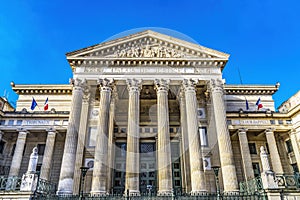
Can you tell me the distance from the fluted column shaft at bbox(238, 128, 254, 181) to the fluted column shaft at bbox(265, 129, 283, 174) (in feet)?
7.75

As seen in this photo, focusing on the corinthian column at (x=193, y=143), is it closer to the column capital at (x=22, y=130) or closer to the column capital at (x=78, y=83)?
the column capital at (x=78, y=83)

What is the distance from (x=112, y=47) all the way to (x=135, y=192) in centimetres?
1327

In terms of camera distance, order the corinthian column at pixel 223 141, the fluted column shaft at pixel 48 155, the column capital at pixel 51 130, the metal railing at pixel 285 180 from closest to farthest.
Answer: the metal railing at pixel 285 180 → the corinthian column at pixel 223 141 → the fluted column shaft at pixel 48 155 → the column capital at pixel 51 130

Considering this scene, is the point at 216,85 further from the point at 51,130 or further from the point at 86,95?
the point at 51,130

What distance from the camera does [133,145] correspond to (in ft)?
62.8

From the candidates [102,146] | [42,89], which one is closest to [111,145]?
[102,146]

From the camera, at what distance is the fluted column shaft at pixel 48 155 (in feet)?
73.1

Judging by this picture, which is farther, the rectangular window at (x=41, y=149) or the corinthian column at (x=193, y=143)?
the rectangular window at (x=41, y=149)

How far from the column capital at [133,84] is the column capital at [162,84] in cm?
158

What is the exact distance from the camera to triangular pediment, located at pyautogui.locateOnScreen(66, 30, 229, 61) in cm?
2241

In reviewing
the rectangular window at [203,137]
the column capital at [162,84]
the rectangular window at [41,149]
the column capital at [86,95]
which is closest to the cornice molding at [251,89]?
the rectangular window at [203,137]

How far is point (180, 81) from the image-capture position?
72.7 feet

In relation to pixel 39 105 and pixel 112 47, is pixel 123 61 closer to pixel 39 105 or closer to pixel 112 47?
pixel 112 47

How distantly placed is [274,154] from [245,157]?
121 inches
